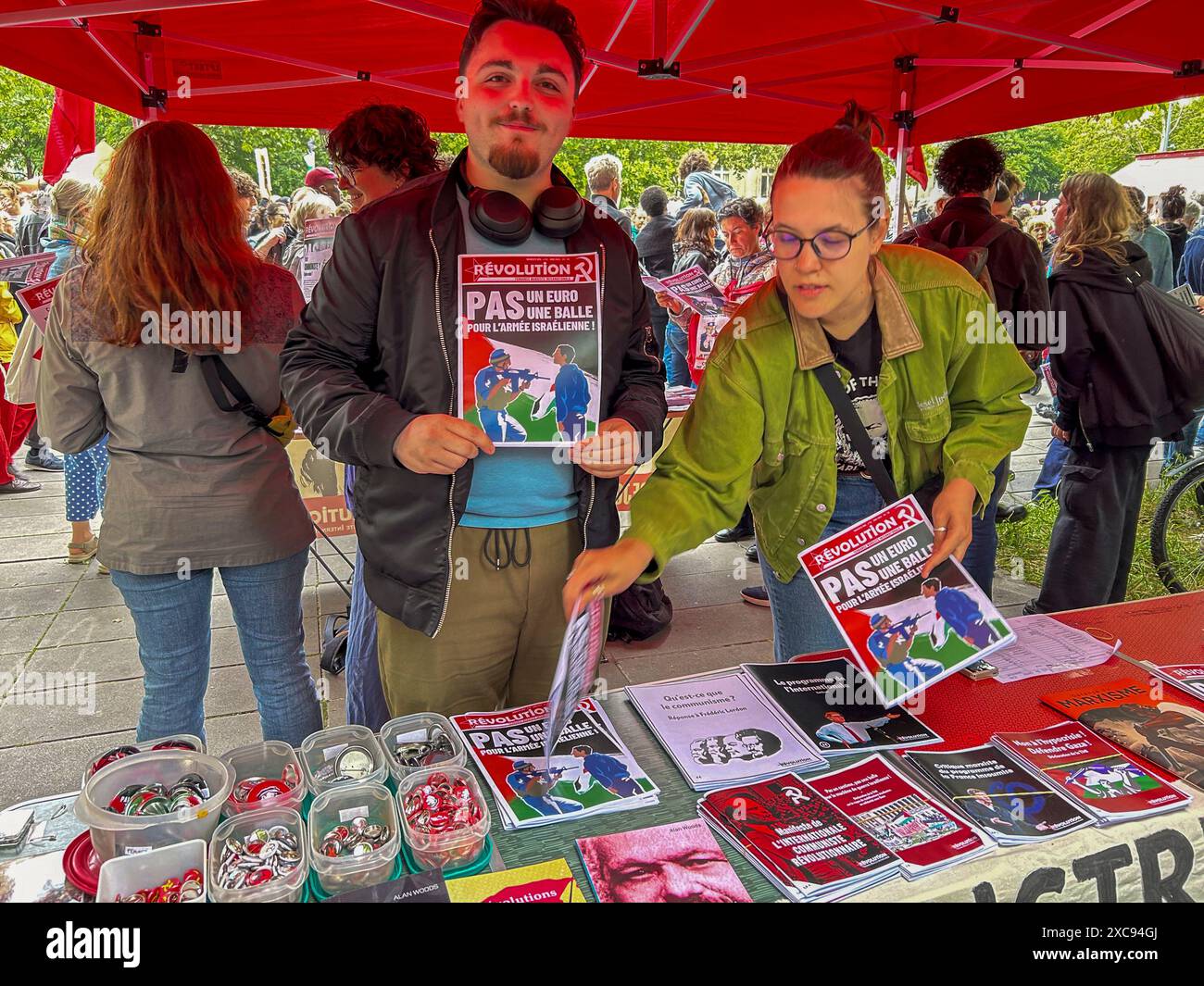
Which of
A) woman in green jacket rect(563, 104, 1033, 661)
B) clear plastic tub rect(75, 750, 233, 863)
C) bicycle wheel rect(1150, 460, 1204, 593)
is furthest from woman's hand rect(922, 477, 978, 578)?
bicycle wheel rect(1150, 460, 1204, 593)

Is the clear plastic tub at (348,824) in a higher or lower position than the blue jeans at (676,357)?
lower

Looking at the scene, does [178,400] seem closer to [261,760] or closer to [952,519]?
[261,760]

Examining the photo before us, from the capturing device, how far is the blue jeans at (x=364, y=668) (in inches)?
96.1

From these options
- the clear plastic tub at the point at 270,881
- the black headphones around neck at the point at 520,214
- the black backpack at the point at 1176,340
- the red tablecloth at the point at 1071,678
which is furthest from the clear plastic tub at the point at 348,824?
the black backpack at the point at 1176,340

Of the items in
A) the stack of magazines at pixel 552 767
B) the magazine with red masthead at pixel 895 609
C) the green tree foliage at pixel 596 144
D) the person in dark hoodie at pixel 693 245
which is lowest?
the stack of magazines at pixel 552 767

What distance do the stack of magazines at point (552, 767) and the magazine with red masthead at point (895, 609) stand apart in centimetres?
49

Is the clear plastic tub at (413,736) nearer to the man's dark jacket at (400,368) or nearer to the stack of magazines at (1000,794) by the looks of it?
the man's dark jacket at (400,368)

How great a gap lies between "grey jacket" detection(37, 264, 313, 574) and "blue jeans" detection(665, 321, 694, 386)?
4.64 m

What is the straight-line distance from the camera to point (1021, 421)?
202 centimetres

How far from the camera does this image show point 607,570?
158 centimetres

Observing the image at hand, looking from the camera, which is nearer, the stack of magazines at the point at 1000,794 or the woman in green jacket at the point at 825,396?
the stack of magazines at the point at 1000,794

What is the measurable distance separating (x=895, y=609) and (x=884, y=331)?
0.63 m

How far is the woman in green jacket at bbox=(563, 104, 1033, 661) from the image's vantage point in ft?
5.81
